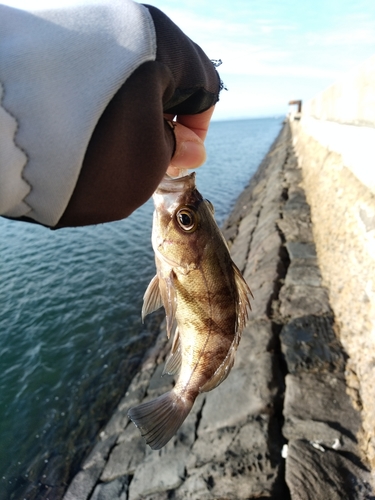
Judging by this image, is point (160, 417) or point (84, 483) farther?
point (84, 483)

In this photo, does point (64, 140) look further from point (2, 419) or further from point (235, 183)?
point (235, 183)

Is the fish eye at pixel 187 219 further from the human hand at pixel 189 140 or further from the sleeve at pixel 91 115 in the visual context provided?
the sleeve at pixel 91 115

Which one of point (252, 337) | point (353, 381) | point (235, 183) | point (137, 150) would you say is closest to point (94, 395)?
point (252, 337)

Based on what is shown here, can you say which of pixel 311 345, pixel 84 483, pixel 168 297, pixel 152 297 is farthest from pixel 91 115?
pixel 84 483

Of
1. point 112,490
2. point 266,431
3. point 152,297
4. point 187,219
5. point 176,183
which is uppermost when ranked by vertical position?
point 176,183

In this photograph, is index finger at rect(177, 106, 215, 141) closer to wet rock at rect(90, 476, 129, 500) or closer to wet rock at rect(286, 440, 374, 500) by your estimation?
wet rock at rect(286, 440, 374, 500)

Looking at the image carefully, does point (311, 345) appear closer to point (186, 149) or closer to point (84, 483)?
point (84, 483)
